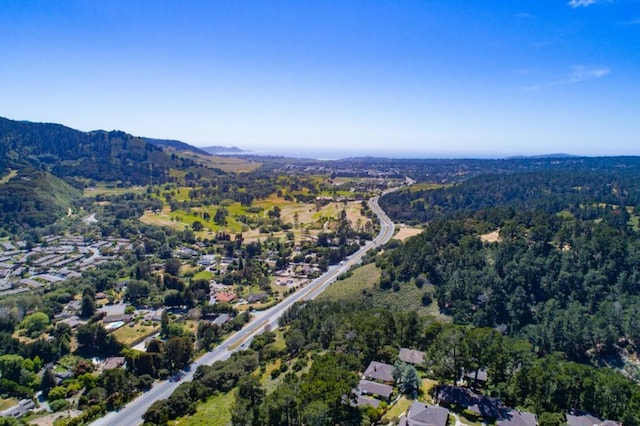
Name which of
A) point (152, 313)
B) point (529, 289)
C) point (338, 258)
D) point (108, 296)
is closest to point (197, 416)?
point (152, 313)

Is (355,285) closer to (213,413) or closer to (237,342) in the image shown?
(237,342)

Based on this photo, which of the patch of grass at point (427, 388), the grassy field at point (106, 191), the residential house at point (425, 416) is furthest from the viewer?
the grassy field at point (106, 191)

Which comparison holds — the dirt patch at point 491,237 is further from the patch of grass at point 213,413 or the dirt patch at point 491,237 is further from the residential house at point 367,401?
the patch of grass at point 213,413

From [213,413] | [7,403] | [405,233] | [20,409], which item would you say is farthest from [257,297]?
[405,233]

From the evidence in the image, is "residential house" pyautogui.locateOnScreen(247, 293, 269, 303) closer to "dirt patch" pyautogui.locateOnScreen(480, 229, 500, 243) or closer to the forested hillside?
the forested hillside

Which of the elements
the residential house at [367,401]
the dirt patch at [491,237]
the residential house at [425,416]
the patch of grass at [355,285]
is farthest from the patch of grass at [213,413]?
the dirt patch at [491,237]

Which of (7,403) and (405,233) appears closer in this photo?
(7,403)

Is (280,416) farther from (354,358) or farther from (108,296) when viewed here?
(108,296)
